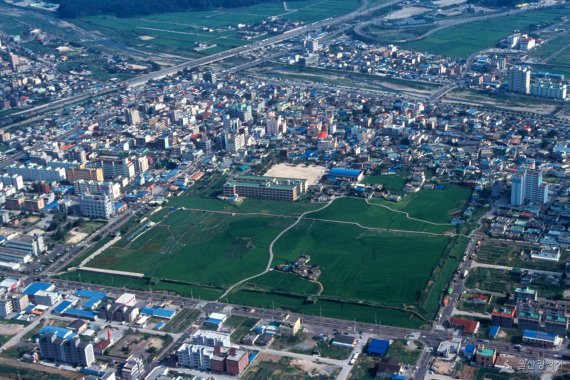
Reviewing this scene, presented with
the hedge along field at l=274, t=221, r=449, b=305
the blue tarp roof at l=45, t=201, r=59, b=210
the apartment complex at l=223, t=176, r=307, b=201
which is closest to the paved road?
the blue tarp roof at l=45, t=201, r=59, b=210

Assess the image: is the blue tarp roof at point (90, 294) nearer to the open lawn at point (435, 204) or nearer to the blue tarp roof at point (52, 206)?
the blue tarp roof at point (52, 206)

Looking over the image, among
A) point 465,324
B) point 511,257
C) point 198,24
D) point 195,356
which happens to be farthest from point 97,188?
point 198,24

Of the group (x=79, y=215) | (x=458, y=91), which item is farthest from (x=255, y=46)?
(x=79, y=215)

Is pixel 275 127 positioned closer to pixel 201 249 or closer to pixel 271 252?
pixel 201 249

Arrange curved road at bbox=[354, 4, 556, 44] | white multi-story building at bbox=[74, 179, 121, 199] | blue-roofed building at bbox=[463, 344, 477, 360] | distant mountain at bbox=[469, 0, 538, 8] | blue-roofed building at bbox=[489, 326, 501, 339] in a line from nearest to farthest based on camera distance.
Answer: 1. blue-roofed building at bbox=[463, 344, 477, 360]
2. blue-roofed building at bbox=[489, 326, 501, 339]
3. white multi-story building at bbox=[74, 179, 121, 199]
4. curved road at bbox=[354, 4, 556, 44]
5. distant mountain at bbox=[469, 0, 538, 8]

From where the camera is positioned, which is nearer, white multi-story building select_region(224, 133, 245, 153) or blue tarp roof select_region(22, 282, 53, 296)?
blue tarp roof select_region(22, 282, 53, 296)

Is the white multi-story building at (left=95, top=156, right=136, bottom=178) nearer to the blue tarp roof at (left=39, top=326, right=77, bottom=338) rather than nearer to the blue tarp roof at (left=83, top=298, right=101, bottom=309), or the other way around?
the blue tarp roof at (left=83, top=298, right=101, bottom=309)
